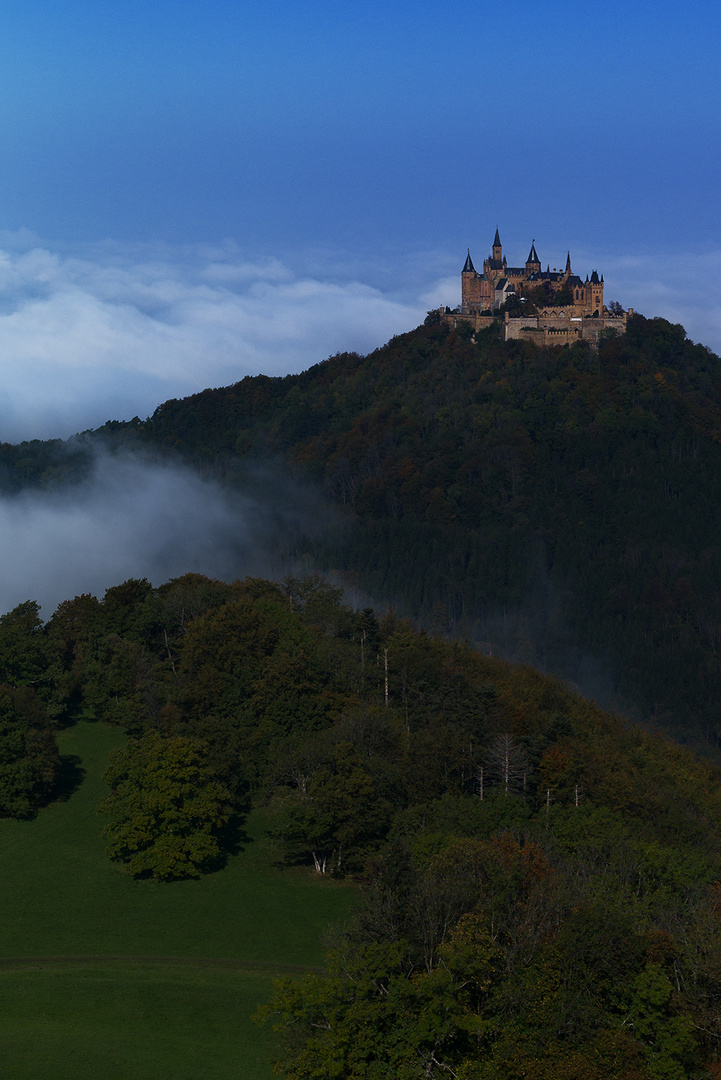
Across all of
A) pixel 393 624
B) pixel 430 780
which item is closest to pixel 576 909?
pixel 430 780

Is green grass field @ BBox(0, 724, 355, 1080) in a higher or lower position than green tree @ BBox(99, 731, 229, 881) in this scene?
lower

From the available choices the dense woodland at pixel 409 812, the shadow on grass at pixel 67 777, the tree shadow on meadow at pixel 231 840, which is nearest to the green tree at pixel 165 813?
the dense woodland at pixel 409 812

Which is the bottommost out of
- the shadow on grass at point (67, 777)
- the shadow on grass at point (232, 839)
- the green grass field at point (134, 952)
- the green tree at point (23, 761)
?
the green grass field at point (134, 952)

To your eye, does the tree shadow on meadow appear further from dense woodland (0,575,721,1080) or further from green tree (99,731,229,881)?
green tree (99,731,229,881)

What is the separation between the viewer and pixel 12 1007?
46719 mm

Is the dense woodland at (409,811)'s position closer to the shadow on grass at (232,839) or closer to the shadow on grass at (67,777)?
the shadow on grass at (232,839)

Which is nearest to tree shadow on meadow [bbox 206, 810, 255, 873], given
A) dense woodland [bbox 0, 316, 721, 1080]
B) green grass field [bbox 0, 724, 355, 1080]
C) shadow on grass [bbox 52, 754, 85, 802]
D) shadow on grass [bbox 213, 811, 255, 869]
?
shadow on grass [bbox 213, 811, 255, 869]

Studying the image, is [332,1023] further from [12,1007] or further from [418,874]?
[12,1007]

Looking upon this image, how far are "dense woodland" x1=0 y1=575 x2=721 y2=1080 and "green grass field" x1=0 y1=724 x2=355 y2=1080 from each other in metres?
1.74

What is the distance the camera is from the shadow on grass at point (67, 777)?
2790 inches

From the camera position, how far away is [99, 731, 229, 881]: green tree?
61.4 m

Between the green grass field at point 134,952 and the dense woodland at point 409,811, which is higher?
the dense woodland at point 409,811

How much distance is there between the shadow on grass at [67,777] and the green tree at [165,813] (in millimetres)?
6165

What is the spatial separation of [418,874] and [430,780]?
2205 cm
